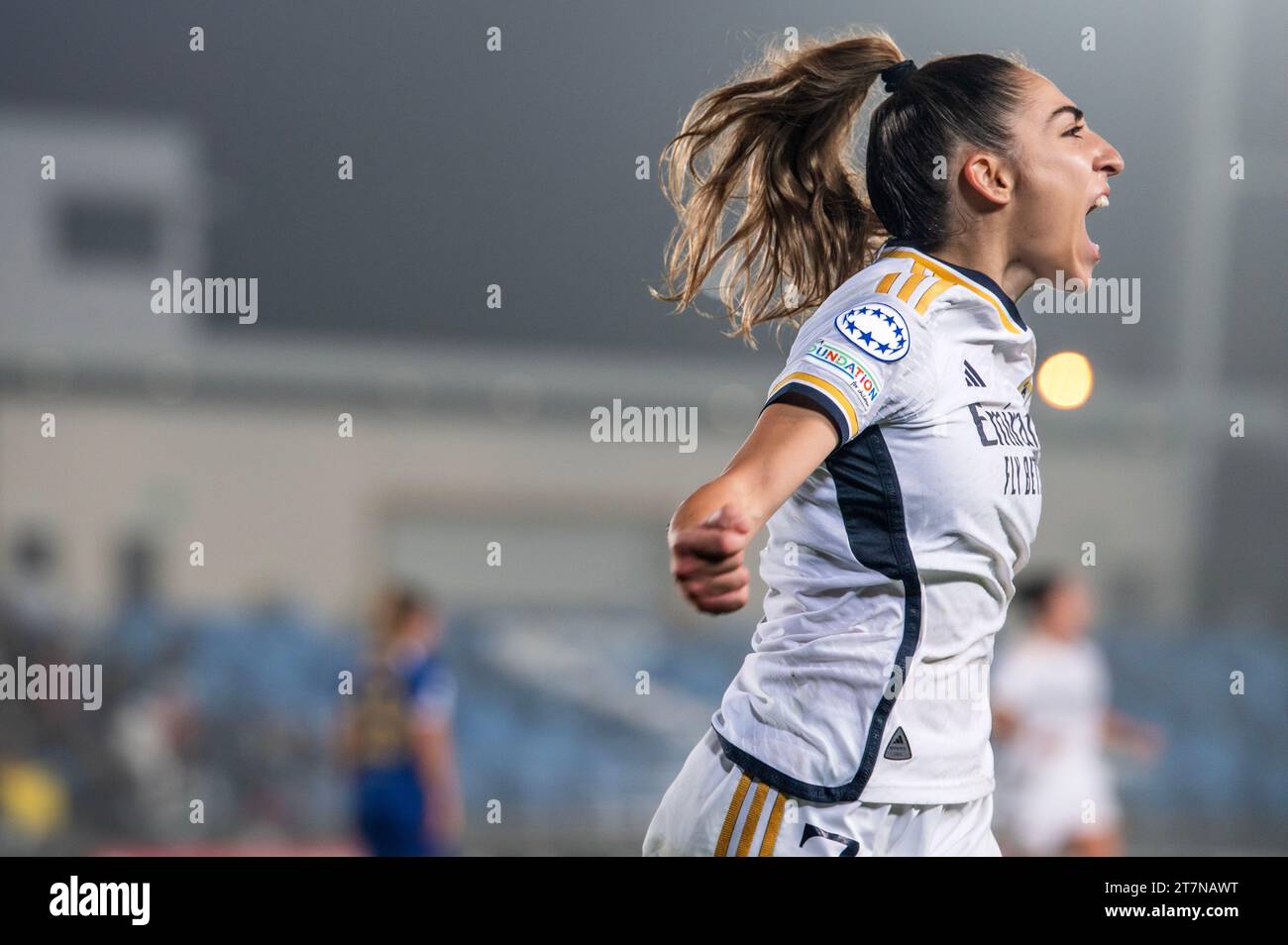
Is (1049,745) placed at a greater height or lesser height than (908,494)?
lesser

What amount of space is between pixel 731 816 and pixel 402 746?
488cm

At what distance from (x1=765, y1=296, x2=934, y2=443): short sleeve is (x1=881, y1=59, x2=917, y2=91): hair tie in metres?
0.53

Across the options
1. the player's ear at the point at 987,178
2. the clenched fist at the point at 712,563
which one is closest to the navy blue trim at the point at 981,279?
the player's ear at the point at 987,178

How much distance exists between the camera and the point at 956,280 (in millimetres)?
2070

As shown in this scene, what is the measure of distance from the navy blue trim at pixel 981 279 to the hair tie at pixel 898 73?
0.28 m

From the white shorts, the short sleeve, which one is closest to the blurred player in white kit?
the white shorts

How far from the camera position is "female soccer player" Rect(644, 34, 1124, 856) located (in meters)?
1.94

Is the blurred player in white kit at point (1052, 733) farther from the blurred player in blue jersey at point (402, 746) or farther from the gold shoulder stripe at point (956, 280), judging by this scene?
the gold shoulder stripe at point (956, 280)

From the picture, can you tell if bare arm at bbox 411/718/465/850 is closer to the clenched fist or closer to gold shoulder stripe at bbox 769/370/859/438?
gold shoulder stripe at bbox 769/370/859/438

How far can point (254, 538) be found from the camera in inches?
696

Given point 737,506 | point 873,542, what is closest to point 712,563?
point 737,506

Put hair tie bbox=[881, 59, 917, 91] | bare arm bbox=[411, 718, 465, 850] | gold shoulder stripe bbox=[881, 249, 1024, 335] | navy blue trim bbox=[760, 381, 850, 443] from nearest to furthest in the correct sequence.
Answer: navy blue trim bbox=[760, 381, 850, 443] → gold shoulder stripe bbox=[881, 249, 1024, 335] → hair tie bbox=[881, 59, 917, 91] → bare arm bbox=[411, 718, 465, 850]

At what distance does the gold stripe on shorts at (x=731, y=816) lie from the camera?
204cm

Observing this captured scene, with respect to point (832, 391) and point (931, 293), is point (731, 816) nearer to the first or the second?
point (832, 391)
